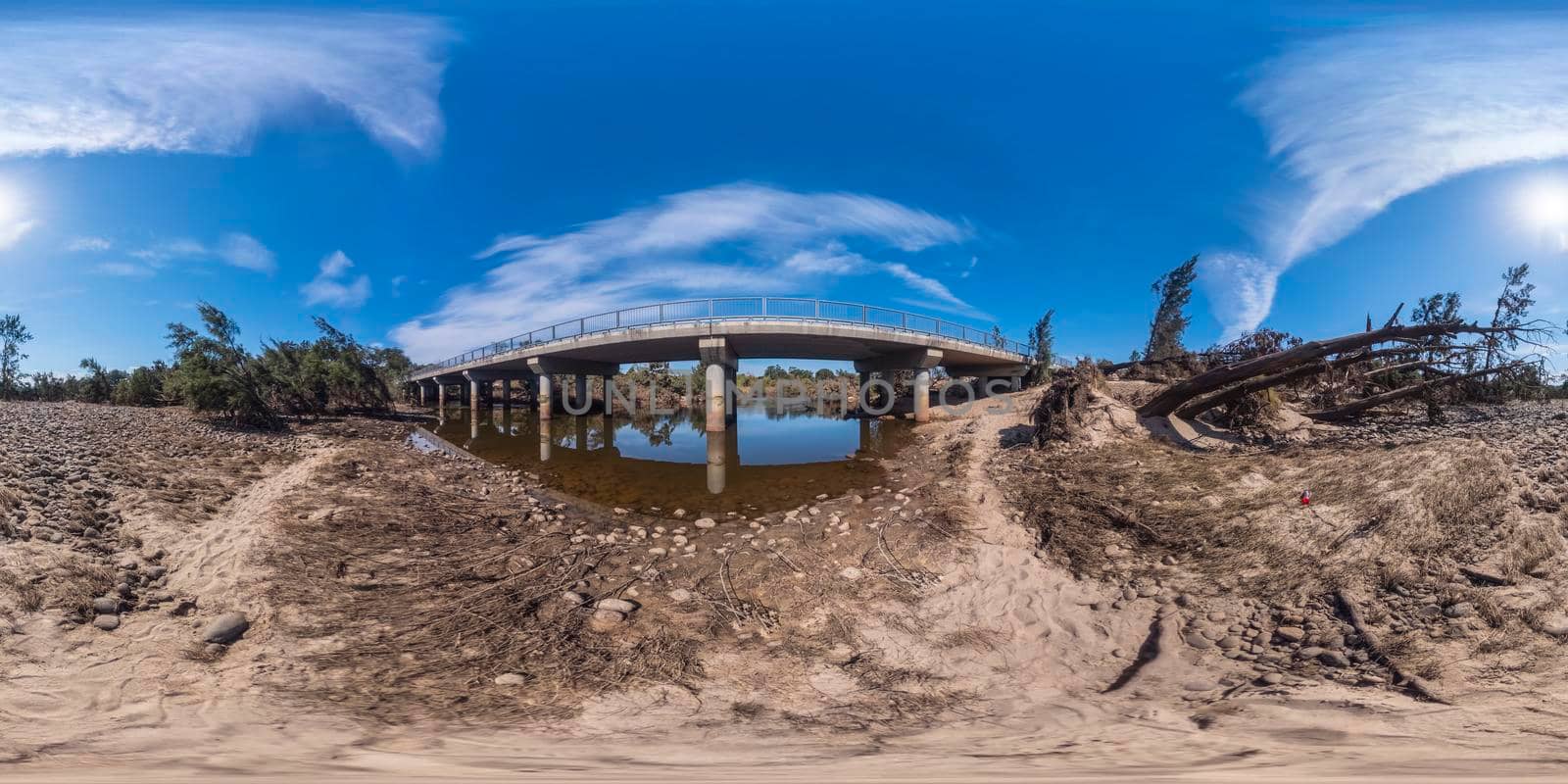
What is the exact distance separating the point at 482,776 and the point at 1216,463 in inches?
383

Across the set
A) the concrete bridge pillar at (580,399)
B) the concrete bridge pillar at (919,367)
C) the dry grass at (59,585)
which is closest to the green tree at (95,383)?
the concrete bridge pillar at (580,399)

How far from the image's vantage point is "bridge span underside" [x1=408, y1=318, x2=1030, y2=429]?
2048 centimetres

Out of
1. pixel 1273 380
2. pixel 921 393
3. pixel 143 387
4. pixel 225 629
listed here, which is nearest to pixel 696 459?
pixel 225 629

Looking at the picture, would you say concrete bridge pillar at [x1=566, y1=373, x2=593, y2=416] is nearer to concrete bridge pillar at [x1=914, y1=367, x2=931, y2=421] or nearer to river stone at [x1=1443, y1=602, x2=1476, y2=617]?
concrete bridge pillar at [x1=914, y1=367, x2=931, y2=421]

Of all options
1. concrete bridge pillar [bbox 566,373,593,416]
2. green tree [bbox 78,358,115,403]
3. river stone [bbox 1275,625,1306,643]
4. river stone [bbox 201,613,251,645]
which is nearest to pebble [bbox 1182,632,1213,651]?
river stone [bbox 1275,625,1306,643]

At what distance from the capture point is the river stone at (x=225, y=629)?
11.3 feet

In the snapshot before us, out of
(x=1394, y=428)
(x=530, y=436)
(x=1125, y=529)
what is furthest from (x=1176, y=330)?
(x=530, y=436)

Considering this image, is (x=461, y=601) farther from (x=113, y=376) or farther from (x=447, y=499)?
(x=113, y=376)

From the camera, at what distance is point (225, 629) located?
3498mm

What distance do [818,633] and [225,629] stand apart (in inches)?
174

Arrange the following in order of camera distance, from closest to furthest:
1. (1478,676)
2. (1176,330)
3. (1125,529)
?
(1478,676) → (1125,529) → (1176,330)

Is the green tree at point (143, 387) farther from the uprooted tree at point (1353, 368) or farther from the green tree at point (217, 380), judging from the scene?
the uprooted tree at point (1353, 368)

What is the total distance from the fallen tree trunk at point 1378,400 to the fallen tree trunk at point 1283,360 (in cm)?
210

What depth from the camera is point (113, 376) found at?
2562 centimetres
